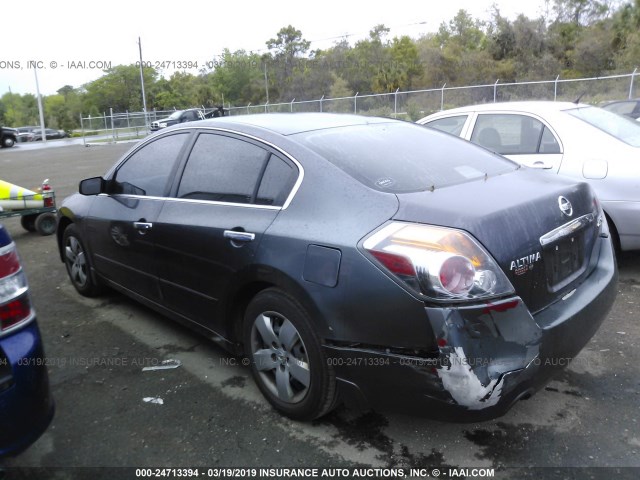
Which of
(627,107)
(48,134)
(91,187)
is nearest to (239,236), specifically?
(91,187)

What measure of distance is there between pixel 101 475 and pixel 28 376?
0.64m

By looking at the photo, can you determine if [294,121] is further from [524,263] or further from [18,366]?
[18,366]

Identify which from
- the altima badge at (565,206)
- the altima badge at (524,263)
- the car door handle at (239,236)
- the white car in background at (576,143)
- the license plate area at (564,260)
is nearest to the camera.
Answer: the altima badge at (524,263)

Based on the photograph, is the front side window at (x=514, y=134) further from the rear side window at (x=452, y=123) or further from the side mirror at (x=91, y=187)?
the side mirror at (x=91, y=187)

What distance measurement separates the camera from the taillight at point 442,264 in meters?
2.21

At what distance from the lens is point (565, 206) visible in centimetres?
276

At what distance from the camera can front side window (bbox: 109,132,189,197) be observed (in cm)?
376

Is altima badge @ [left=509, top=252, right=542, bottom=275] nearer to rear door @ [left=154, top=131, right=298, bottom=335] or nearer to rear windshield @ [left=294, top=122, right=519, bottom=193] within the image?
rear windshield @ [left=294, top=122, right=519, bottom=193]

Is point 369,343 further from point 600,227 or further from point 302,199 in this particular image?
point 600,227

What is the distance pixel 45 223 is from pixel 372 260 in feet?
21.9

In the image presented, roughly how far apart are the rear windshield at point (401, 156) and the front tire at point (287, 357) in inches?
29.9

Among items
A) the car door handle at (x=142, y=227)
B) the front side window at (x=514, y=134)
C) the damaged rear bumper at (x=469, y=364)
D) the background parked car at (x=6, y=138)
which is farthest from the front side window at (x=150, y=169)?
Answer: the background parked car at (x=6, y=138)

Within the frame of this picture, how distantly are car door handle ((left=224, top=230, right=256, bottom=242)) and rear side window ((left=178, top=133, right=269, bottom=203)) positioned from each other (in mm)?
200

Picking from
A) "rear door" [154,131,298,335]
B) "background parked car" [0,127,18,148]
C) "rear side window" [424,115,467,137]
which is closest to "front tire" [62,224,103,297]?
"rear door" [154,131,298,335]
